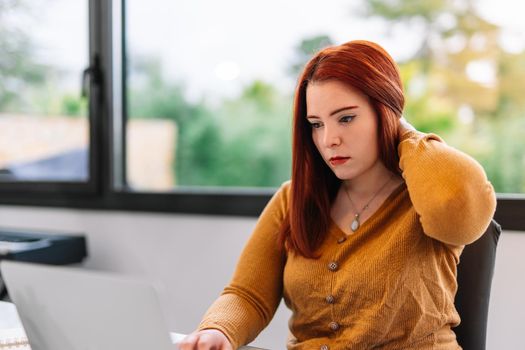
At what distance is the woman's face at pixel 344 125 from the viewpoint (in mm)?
1233

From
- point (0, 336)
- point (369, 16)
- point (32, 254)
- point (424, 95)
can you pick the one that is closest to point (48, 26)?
point (32, 254)

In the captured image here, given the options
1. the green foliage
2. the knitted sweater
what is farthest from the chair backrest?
the green foliage

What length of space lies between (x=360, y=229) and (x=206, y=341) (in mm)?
380

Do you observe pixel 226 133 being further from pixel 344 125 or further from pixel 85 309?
pixel 85 309

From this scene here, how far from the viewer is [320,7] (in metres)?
2.45

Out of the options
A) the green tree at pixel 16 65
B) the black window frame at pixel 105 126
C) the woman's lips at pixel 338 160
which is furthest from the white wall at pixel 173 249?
the woman's lips at pixel 338 160

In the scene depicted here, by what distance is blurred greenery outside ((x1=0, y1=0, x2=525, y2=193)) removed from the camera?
2615 mm

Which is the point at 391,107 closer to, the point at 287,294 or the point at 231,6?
the point at 287,294

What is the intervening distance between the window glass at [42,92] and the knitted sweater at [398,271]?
1.56m

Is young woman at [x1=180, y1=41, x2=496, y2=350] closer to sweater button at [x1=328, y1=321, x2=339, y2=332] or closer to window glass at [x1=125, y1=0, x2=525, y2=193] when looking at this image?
sweater button at [x1=328, y1=321, x2=339, y2=332]

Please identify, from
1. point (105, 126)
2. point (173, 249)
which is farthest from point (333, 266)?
point (105, 126)

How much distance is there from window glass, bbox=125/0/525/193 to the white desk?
1176 millimetres

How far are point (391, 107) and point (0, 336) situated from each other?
0.87m

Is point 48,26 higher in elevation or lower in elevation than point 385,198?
higher
